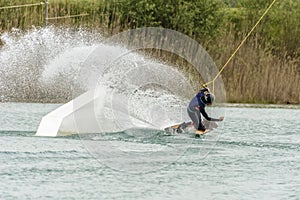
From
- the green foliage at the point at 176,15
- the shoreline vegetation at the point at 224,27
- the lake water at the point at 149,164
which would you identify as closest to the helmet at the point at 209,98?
the lake water at the point at 149,164

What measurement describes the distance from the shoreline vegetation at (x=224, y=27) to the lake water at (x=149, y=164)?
539 centimetres

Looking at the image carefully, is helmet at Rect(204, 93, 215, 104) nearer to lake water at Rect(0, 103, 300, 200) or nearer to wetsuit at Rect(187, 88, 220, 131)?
wetsuit at Rect(187, 88, 220, 131)

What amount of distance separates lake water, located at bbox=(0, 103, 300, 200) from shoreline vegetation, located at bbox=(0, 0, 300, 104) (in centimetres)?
539

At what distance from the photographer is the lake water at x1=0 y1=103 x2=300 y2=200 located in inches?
371

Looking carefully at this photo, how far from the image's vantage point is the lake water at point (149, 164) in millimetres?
9430

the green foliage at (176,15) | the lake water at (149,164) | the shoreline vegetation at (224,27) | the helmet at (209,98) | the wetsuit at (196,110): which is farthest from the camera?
the green foliage at (176,15)

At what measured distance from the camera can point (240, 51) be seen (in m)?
21.3

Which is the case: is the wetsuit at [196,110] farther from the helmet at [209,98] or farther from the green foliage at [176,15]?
the green foliage at [176,15]

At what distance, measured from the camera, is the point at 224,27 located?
26.6 meters

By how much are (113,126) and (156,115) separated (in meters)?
1.05

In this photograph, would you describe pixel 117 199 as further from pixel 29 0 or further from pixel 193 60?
pixel 29 0

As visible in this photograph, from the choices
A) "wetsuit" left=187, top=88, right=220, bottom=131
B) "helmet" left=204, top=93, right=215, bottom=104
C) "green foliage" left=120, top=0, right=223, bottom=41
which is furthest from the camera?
"green foliage" left=120, top=0, right=223, bottom=41

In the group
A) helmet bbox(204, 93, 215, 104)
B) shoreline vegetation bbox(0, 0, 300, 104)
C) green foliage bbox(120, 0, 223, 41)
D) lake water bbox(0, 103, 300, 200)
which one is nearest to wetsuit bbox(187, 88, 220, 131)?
helmet bbox(204, 93, 215, 104)

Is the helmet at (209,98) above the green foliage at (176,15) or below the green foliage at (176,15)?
above
